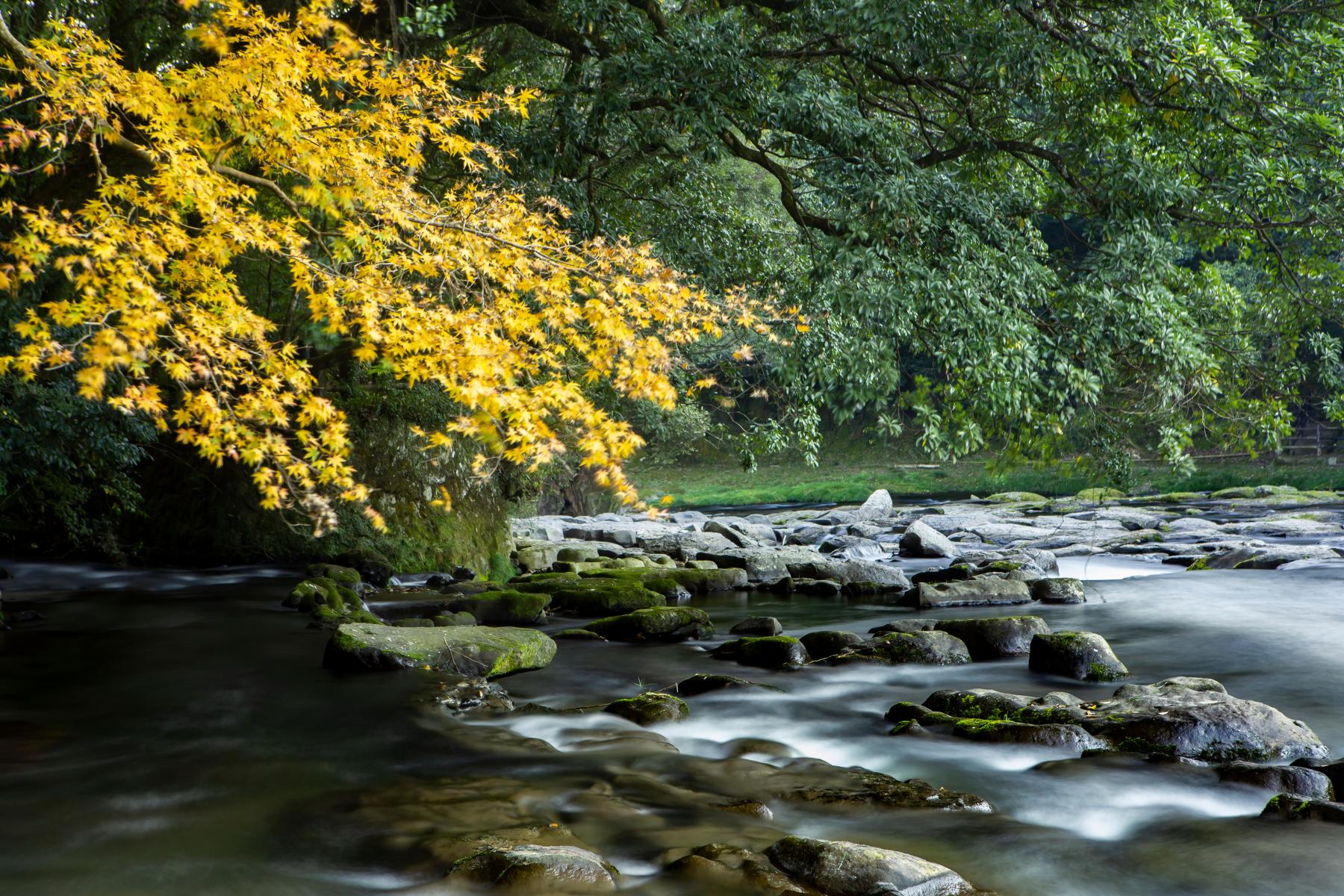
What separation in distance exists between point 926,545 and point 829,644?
991 centimetres

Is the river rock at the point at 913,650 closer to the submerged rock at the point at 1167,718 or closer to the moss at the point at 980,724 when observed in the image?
the submerged rock at the point at 1167,718

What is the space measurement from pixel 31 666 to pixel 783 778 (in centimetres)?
Answer: 642

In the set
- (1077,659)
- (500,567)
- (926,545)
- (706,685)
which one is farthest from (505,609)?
(926,545)

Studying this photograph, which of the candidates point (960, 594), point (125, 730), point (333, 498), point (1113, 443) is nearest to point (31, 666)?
point (125, 730)

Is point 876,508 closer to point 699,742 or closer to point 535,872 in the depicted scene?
point 699,742

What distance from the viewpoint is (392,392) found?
14.4 m

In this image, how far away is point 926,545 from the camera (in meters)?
17.7

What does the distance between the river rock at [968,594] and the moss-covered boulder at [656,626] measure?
341cm

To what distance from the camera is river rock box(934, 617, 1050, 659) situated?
8.28 m

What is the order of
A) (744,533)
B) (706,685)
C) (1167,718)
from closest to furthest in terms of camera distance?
1. (1167,718)
2. (706,685)
3. (744,533)

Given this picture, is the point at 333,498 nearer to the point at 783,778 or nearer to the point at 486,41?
the point at 486,41

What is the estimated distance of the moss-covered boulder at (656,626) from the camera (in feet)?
31.2

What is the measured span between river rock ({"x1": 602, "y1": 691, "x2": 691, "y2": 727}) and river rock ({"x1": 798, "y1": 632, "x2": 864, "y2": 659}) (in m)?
2.20

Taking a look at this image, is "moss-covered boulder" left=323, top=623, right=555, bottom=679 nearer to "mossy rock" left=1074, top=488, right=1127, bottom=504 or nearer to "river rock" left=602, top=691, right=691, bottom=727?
"river rock" left=602, top=691, right=691, bottom=727
